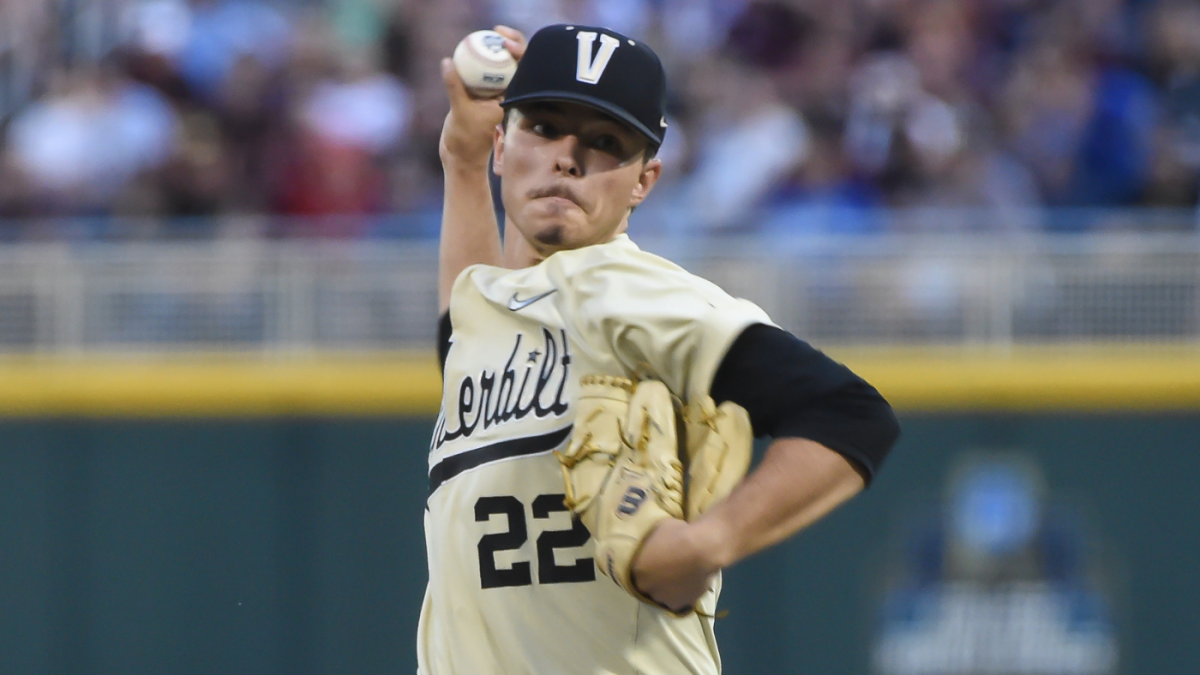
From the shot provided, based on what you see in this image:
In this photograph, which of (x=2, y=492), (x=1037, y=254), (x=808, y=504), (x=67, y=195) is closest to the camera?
(x=808, y=504)

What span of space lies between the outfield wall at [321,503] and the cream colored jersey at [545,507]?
4634mm

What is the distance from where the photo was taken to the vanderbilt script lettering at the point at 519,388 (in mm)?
2693

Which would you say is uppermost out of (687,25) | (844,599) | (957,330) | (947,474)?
(687,25)

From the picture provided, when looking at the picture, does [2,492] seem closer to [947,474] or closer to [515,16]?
[515,16]

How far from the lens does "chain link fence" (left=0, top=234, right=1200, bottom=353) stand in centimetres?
710

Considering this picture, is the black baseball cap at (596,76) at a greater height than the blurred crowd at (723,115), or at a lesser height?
lesser

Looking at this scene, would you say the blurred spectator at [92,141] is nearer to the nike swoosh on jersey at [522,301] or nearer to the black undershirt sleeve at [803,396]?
the nike swoosh on jersey at [522,301]

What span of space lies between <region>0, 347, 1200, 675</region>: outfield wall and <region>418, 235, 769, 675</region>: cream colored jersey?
15.2ft

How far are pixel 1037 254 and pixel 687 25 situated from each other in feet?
9.30

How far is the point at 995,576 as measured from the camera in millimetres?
7262

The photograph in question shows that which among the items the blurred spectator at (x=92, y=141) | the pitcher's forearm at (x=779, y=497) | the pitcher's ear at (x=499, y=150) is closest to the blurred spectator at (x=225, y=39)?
the blurred spectator at (x=92, y=141)

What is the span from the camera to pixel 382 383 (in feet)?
24.7

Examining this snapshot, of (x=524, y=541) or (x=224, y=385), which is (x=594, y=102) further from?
(x=224, y=385)

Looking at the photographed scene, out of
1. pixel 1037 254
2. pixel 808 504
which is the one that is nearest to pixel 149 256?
pixel 1037 254
